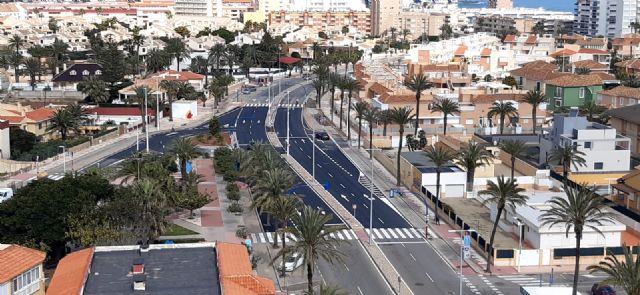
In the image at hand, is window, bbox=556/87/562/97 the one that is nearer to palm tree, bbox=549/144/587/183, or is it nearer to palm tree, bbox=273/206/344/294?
palm tree, bbox=549/144/587/183

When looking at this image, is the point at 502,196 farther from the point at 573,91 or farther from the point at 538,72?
the point at 538,72

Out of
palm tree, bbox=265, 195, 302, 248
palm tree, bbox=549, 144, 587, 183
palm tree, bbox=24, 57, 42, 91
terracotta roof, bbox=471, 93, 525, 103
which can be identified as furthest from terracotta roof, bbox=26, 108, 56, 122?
palm tree, bbox=549, 144, 587, 183

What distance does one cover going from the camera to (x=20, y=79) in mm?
161125

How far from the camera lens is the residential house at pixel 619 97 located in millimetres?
119438

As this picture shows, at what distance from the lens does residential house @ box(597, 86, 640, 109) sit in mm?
119438

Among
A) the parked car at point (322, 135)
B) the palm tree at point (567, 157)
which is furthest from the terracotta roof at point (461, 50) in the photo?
the palm tree at point (567, 157)

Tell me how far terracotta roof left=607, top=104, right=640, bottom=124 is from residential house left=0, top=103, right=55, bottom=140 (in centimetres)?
6646

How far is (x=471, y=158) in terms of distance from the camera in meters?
73.1

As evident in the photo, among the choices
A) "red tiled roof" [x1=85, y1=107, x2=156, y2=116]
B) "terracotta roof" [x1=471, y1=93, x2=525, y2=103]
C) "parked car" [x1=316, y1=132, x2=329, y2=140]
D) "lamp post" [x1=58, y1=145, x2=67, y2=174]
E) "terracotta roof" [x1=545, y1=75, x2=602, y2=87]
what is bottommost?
"parked car" [x1=316, y1=132, x2=329, y2=140]

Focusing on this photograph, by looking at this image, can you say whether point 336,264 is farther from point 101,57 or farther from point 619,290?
point 101,57

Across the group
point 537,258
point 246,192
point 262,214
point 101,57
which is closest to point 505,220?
point 537,258

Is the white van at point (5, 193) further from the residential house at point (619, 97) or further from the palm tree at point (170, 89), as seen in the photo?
the residential house at point (619, 97)

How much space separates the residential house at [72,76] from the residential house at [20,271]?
109559 millimetres

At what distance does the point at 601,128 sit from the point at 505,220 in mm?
22047
